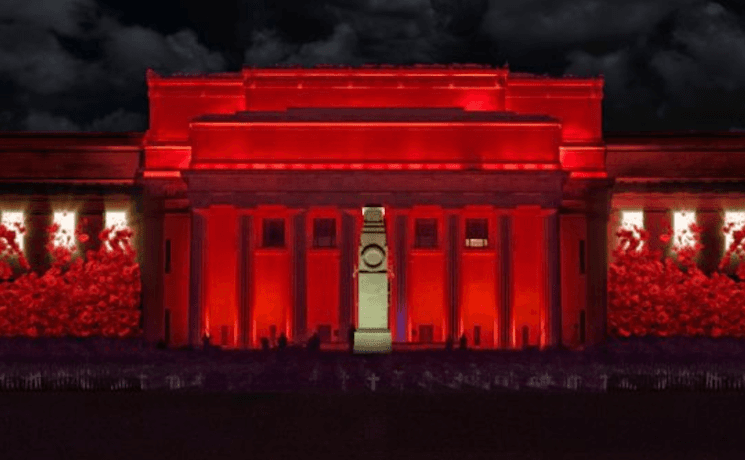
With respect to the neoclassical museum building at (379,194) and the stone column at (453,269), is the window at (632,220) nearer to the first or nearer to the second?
the neoclassical museum building at (379,194)

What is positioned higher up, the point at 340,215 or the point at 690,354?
the point at 340,215

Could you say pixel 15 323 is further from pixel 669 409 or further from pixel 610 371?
pixel 669 409

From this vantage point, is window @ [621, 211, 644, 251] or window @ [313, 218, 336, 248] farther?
window @ [621, 211, 644, 251]

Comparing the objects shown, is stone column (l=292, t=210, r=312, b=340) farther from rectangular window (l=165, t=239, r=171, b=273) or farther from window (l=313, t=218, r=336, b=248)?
rectangular window (l=165, t=239, r=171, b=273)

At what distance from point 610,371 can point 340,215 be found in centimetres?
3957

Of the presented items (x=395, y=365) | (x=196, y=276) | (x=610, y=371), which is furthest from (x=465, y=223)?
(x=610, y=371)

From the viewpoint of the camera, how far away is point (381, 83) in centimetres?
9469

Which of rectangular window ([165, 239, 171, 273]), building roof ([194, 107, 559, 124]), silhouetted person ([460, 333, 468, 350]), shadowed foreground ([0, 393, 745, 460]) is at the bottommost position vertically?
silhouetted person ([460, 333, 468, 350])

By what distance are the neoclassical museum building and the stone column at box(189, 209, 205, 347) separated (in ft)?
0.47

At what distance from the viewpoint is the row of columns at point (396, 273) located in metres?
88.5

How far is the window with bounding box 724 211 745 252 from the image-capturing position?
3802 inches

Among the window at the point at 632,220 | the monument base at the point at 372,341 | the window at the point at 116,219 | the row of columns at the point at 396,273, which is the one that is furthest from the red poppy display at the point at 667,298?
the window at the point at 116,219

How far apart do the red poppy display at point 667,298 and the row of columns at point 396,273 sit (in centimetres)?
683

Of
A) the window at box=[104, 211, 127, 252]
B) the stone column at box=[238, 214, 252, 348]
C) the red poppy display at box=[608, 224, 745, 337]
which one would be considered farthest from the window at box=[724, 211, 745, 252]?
the window at box=[104, 211, 127, 252]
